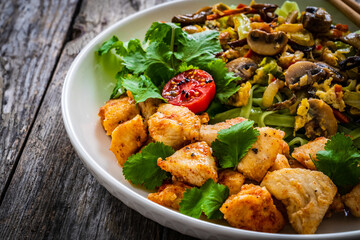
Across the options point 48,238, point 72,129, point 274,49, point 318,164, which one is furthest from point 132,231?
point 274,49

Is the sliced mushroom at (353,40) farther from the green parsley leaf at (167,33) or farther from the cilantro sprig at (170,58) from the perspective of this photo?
the green parsley leaf at (167,33)

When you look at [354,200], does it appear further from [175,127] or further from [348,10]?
[348,10]

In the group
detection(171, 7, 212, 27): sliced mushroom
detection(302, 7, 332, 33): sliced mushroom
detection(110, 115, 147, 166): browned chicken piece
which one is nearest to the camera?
detection(110, 115, 147, 166): browned chicken piece

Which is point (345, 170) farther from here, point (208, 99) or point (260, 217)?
point (208, 99)

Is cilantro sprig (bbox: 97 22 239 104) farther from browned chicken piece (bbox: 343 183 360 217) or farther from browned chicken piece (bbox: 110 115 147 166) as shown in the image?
browned chicken piece (bbox: 343 183 360 217)

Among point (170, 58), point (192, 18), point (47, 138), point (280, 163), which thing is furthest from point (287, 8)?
point (47, 138)

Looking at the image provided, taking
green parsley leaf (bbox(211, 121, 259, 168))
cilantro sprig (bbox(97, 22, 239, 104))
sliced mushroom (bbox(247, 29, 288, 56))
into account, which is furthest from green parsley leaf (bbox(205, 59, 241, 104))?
green parsley leaf (bbox(211, 121, 259, 168))

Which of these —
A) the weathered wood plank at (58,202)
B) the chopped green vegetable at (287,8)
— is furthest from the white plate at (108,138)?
the weathered wood plank at (58,202)
